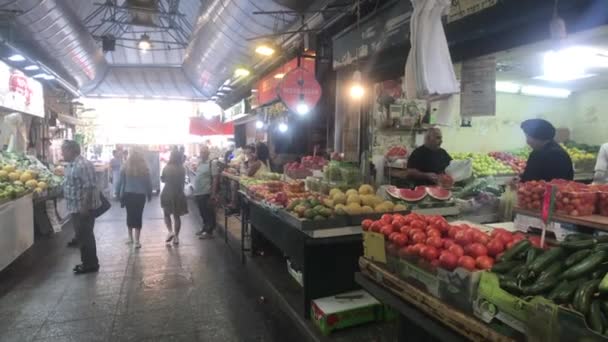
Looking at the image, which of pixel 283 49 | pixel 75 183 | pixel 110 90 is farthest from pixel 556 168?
pixel 110 90

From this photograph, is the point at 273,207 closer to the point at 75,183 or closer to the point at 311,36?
the point at 75,183

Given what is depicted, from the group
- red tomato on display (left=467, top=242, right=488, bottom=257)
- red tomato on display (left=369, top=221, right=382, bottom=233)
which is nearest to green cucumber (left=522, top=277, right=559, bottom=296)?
red tomato on display (left=467, top=242, right=488, bottom=257)

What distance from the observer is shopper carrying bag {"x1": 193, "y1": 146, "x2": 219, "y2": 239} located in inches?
327

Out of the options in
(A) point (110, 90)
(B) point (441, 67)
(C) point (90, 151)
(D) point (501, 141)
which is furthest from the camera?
(C) point (90, 151)

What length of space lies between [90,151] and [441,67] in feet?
66.5

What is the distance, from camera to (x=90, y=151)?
1989 centimetres

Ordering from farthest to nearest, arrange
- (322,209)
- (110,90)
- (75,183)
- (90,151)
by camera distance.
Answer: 1. (90,151)
2. (110,90)
3. (75,183)
4. (322,209)

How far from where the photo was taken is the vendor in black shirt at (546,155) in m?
4.52

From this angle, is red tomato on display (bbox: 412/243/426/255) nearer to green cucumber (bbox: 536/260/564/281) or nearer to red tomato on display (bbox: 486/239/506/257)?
red tomato on display (bbox: 486/239/506/257)

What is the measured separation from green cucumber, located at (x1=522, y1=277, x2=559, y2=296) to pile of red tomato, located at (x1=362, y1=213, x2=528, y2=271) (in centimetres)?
35

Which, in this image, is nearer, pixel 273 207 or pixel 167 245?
pixel 273 207

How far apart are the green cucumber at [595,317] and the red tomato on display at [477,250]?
696mm

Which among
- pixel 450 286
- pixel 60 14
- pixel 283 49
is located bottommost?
pixel 450 286

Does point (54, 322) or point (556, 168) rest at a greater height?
point (556, 168)
